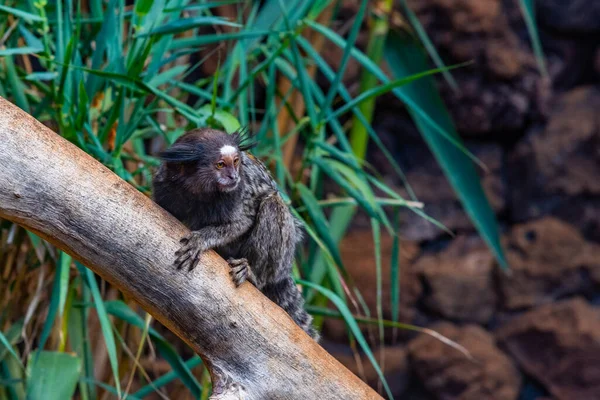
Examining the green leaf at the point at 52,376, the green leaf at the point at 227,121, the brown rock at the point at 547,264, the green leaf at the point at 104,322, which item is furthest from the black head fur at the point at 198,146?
the brown rock at the point at 547,264

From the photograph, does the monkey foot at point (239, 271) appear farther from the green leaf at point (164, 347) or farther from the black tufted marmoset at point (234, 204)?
the green leaf at point (164, 347)

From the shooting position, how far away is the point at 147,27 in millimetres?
2068

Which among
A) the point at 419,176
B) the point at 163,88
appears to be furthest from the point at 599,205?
the point at 163,88

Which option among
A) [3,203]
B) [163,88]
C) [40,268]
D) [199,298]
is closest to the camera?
[3,203]

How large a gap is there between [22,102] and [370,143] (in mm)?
2144

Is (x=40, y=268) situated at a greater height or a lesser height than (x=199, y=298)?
lesser

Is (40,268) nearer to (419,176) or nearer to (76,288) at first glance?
(76,288)

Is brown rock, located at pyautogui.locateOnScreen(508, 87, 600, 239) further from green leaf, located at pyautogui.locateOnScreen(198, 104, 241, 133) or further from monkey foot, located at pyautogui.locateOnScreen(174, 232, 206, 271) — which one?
monkey foot, located at pyautogui.locateOnScreen(174, 232, 206, 271)

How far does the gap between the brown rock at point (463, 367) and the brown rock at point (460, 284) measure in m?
0.08

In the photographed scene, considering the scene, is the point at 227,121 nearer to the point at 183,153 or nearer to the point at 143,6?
the point at 183,153

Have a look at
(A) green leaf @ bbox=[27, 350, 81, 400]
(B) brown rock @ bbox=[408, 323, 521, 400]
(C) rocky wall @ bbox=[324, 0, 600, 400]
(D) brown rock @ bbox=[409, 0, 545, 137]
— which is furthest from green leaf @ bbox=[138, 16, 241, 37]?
(B) brown rock @ bbox=[408, 323, 521, 400]

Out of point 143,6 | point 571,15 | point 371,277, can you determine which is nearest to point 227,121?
point 143,6

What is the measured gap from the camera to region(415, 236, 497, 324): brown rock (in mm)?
3760

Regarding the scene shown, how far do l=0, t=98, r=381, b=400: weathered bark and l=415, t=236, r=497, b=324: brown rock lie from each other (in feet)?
6.60
